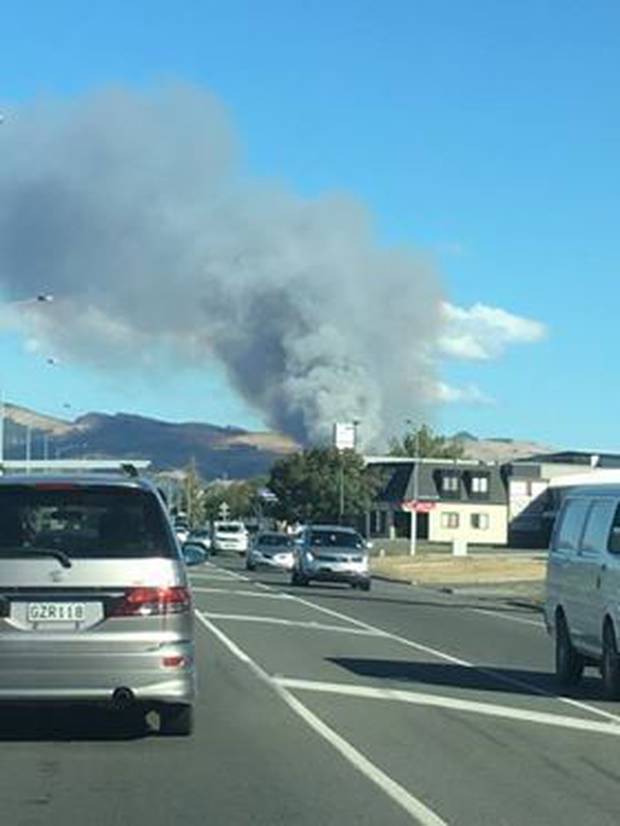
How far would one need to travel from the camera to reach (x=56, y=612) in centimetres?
1182

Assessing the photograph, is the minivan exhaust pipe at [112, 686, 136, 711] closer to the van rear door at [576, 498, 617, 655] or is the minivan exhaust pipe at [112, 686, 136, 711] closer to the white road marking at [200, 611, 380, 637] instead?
the van rear door at [576, 498, 617, 655]

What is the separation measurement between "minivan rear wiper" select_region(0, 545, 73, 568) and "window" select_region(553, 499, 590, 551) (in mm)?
7740

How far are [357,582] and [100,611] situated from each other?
34.0m

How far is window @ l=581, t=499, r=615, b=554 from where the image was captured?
17.2 metres

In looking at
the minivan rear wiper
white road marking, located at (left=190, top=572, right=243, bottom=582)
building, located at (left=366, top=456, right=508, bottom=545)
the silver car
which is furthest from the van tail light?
building, located at (left=366, top=456, right=508, bottom=545)

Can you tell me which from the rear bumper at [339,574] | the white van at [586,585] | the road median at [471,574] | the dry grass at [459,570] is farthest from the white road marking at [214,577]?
the white van at [586,585]

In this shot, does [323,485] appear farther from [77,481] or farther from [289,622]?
[77,481]

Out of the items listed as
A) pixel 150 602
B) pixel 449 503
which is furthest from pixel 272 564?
pixel 449 503

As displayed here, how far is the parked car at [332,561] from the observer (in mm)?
45562

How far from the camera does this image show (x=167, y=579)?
11992 millimetres

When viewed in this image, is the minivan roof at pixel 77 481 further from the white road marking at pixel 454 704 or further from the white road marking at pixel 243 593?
the white road marking at pixel 243 593

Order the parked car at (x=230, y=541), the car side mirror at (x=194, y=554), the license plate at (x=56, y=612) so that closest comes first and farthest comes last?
1. the license plate at (x=56, y=612)
2. the car side mirror at (x=194, y=554)
3. the parked car at (x=230, y=541)

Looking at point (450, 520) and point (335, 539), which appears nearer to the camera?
point (335, 539)

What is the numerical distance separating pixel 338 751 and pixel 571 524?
6.99 meters
